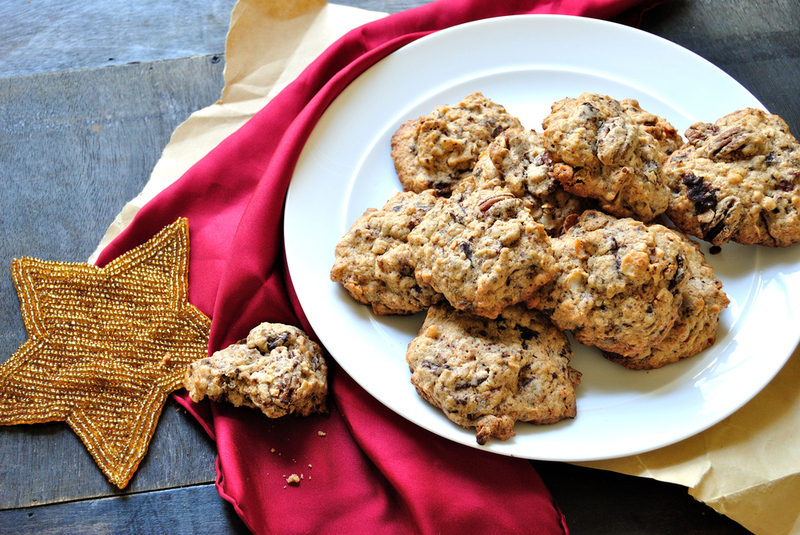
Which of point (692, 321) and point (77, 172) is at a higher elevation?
point (692, 321)

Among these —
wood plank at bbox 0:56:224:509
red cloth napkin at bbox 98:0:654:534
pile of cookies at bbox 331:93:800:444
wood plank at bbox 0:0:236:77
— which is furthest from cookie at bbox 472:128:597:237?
wood plank at bbox 0:0:236:77

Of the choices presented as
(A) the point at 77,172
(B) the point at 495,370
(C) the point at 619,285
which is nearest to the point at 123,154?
(A) the point at 77,172

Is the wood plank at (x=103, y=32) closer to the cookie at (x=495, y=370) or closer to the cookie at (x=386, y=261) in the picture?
the cookie at (x=386, y=261)

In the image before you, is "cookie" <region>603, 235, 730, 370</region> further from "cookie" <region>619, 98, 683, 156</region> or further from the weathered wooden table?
the weathered wooden table

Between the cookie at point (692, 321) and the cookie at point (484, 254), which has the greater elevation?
the cookie at point (484, 254)

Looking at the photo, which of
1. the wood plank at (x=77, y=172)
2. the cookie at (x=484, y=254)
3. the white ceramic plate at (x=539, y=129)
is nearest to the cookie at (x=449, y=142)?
the white ceramic plate at (x=539, y=129)

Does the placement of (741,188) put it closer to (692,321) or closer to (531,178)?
(692,321)
